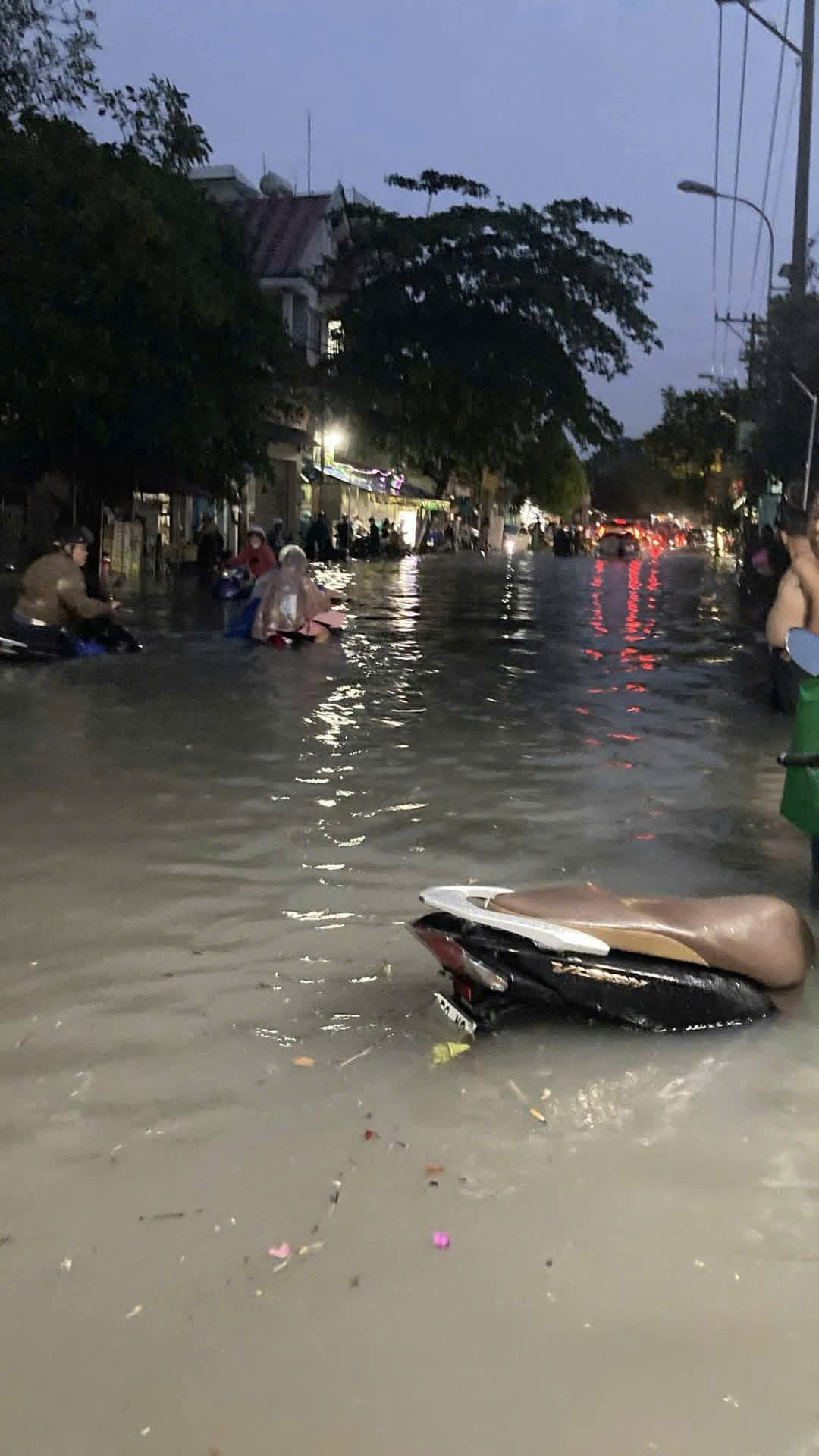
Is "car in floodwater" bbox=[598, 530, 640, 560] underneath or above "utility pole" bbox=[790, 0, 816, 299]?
underneath

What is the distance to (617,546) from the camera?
232ft

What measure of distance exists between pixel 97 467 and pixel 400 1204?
2587 cm

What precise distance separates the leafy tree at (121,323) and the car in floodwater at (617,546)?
43083mm

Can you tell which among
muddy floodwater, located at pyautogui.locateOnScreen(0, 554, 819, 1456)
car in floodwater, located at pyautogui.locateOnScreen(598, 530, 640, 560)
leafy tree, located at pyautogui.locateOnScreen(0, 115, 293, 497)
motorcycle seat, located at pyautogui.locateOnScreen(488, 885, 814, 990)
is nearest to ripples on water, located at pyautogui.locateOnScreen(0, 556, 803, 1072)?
muddy floodwater, located at pyautogui.locateOnScreen(0, 554, 819, 1456)

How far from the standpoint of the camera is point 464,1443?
100 inches

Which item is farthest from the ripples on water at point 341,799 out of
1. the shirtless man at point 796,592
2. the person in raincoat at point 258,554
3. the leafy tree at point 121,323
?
the leafy tree at point 121,323

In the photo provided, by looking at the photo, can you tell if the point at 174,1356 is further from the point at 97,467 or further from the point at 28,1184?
the point at 97,467

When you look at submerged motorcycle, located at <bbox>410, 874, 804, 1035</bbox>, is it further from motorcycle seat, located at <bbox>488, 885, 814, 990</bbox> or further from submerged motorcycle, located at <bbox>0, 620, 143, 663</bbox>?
submerged motorcycle, located at <bbox>0, 620, 143, 663</bbox>

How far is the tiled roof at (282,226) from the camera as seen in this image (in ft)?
158

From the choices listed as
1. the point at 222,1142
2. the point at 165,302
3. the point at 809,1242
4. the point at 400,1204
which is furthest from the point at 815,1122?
the point at 165,302

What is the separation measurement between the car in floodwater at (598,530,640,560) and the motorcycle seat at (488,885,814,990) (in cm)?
6607

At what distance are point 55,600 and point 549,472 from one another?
53.1 metres

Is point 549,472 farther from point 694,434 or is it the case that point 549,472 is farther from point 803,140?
point 803,140

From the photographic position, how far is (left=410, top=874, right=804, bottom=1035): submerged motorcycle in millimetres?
4305
